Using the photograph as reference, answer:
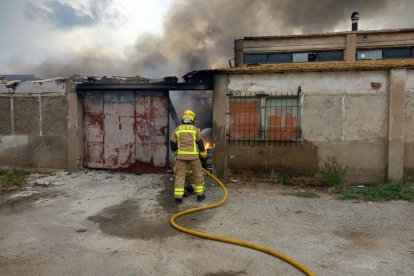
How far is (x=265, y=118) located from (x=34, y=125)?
256 inches

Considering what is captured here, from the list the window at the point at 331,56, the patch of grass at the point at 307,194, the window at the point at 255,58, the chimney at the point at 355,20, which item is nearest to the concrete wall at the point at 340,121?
the patch of grass at the point at 307,194

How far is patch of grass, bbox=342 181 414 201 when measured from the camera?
6559 millimetres

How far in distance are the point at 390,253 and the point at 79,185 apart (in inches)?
261

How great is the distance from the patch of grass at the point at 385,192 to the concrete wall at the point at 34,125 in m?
7.53

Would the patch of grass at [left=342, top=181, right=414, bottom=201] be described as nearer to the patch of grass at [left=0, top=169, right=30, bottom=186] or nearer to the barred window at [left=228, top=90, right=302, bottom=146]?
the barred window at [left=228, top=90, right=302, bottom=146]

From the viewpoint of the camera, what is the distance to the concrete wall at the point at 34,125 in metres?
8.84

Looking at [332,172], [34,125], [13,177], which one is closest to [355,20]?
[332,172]

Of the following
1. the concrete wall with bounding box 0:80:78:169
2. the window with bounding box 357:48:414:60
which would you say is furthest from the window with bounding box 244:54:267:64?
the concrete wall with bounding box 0:80:78:169

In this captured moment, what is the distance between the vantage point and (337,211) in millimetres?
5883

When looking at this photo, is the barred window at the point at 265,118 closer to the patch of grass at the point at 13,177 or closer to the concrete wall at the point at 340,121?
the concrete wall at the point at 340,121

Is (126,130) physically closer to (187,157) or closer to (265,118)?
(187,157)

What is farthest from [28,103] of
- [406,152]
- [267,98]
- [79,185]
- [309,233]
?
[406,152]

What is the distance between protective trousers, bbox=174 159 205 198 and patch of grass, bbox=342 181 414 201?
10.2 ft

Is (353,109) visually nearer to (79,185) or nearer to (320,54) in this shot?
(79,185)
